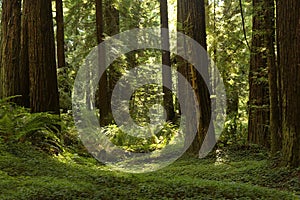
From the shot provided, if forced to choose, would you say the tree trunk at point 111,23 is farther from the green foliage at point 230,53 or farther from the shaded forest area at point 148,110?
the green foliage at point 230,53

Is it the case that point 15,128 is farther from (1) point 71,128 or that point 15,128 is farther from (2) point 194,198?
(1) point 71,128

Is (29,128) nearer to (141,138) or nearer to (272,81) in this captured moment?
(272,81)

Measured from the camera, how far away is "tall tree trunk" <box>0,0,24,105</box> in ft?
34.3

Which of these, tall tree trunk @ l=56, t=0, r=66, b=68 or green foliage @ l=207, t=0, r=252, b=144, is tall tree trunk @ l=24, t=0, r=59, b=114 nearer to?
green foliage @ l=207, t=0, r=252, b=144

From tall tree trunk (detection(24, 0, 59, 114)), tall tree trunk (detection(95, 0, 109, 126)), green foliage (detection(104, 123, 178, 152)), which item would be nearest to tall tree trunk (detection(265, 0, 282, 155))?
tall tree trunk (detection(24, 0, 59, 114))

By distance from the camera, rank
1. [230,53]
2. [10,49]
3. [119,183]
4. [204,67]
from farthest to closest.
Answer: [230,53] < [10,49] < [204,67] < [119,183]

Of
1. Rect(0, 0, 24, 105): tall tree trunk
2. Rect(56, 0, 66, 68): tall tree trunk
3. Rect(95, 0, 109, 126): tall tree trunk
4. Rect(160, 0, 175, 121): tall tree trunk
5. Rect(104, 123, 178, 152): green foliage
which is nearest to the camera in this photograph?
Rect(0, 0, 24, 105): tall tree trunk

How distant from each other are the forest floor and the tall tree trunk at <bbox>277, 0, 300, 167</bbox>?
0.42 metres

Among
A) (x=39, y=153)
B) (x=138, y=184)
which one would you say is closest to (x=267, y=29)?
(x=138, y=184)

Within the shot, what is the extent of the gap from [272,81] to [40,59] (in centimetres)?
498

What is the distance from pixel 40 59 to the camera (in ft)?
30.0

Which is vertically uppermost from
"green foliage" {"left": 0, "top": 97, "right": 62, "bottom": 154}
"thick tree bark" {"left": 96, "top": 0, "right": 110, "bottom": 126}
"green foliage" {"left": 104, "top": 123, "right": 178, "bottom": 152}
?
"thick tree bark" {"left": 96, "top": 0, "right": 110, "bottom": 126}

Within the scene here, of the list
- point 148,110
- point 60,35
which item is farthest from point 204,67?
point 148,110

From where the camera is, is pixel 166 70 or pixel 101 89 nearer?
pixel 101 89
